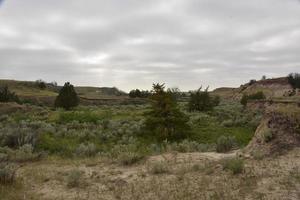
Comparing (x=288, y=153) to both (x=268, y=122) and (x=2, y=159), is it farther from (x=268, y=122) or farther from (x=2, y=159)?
(x=2, y=159)

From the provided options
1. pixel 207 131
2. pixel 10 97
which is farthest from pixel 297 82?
pixel 207 131

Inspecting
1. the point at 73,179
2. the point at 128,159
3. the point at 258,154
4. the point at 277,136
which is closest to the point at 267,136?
the point at 277,136

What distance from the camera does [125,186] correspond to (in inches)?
357

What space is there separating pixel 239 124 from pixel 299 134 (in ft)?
51.9

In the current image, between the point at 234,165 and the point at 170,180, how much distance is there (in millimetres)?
1437

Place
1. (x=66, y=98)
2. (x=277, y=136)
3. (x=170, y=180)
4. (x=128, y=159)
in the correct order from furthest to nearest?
(x=66, y=98) → (x=128, y=159) → (x=277, y=136) → (x=170, y=180)

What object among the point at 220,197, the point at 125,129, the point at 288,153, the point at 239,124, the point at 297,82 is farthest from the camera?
the point at 297,82

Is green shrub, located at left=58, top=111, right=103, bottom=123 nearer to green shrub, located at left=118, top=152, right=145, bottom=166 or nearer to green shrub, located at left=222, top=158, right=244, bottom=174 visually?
green shrub, located at left=118, top=152, right=145, bottom=166

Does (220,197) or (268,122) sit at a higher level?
(268,122)

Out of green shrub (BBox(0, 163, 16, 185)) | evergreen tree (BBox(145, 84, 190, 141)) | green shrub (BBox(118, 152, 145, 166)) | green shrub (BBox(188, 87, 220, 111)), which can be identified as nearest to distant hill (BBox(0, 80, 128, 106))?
green shrub (BBox(188, 87, 220, 111))

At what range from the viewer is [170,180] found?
916 centimetres

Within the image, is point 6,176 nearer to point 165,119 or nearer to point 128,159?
point 128,159

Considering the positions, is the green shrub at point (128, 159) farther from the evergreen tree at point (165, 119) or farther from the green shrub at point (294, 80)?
the green shrub at point (294, 80)

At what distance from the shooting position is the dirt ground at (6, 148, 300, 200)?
8.11m
